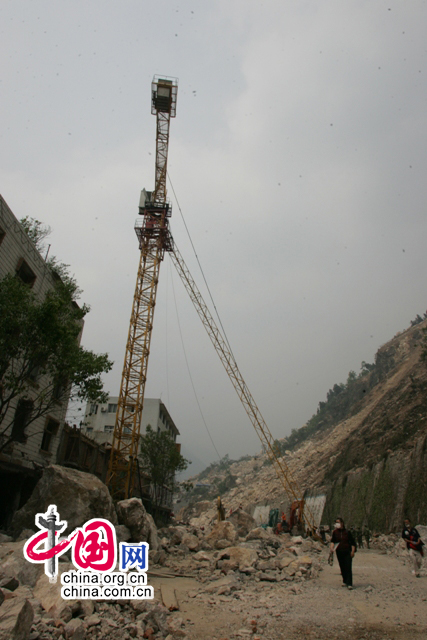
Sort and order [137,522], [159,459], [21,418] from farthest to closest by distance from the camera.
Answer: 1. [159,459]
2. [21,418]
3. [137,522]

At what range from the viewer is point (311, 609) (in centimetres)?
714

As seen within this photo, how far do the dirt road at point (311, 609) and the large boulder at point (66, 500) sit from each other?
3.63 m

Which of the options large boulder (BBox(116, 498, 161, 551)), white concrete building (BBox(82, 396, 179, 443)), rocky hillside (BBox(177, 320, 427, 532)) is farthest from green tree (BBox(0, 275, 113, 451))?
white concrete building (BBox(82, 396, 179, 443))

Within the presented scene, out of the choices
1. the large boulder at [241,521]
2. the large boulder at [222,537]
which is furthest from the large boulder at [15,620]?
the large boulder at [241,521]

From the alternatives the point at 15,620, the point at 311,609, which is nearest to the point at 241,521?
the point at 311,609

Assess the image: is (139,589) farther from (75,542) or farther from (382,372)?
(382,372)

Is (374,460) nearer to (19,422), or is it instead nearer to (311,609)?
(311,609)

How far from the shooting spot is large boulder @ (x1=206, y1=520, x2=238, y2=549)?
16581mm

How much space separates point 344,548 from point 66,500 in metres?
8.89

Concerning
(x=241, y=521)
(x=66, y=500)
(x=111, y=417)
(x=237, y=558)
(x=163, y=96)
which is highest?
(x=163, y=96)

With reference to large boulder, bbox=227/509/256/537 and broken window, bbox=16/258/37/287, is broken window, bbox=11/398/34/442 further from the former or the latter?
large boulder, bbox=227/509/256/537

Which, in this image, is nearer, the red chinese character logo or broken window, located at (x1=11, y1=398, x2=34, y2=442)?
the red chinese character logo

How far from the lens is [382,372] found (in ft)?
240

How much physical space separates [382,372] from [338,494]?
4778 cm
